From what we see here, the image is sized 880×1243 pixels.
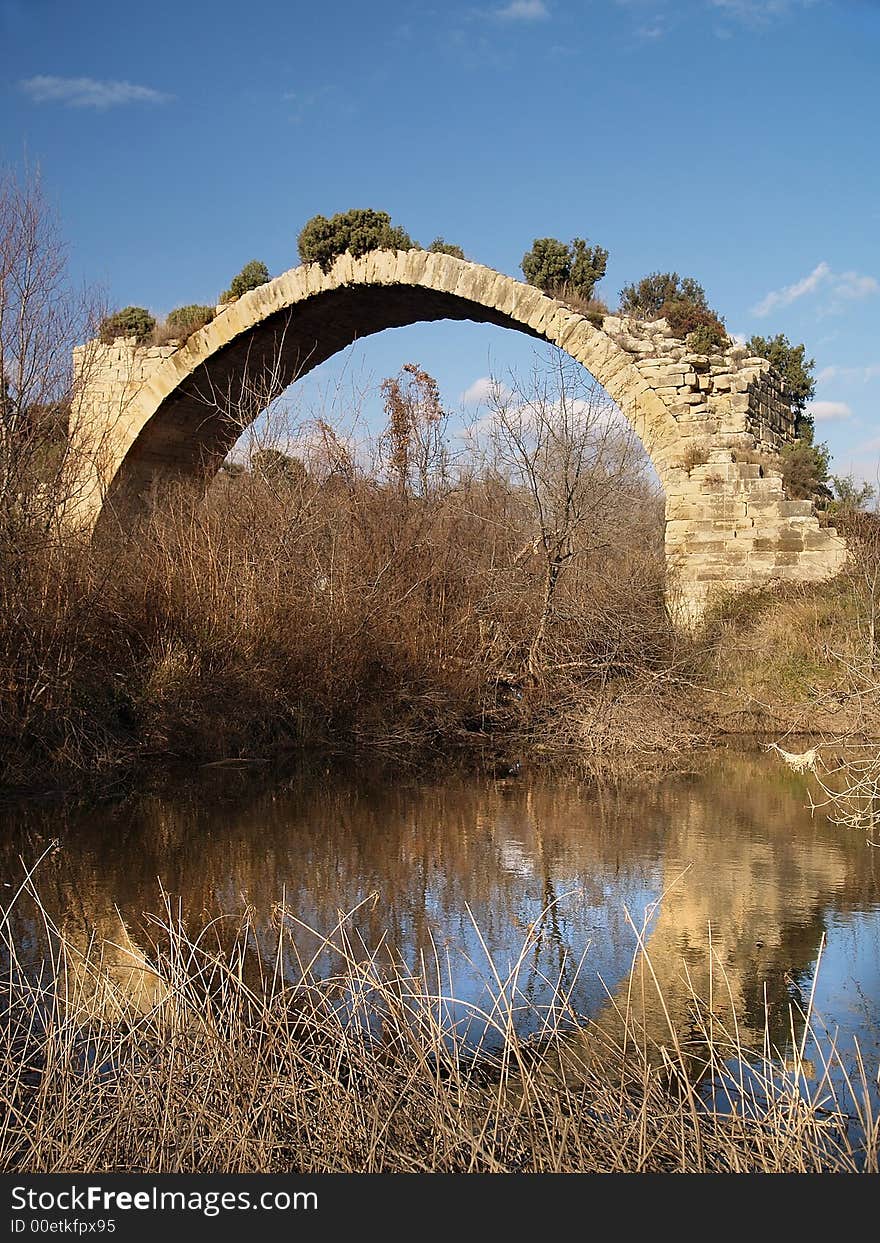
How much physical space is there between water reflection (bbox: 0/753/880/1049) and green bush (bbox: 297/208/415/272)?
28.9ft

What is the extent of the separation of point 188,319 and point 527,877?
13673 mm

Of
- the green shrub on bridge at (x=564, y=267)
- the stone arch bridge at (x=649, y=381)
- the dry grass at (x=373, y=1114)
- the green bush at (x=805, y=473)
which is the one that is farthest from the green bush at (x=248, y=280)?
the dry grass at (x=373, y=1114)

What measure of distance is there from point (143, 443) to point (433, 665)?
29.1 feet

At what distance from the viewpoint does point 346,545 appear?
11.7m

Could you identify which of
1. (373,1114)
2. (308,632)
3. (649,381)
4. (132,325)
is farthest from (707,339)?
(373,1114)

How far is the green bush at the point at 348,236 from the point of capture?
15.7 metres

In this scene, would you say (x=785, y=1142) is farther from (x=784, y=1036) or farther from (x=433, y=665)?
(x=433, y=665)

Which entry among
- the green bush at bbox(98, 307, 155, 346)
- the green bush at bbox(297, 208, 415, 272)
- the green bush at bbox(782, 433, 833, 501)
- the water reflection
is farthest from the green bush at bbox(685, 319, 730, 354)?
the green bush at bbox(98, 307, 155, 346)

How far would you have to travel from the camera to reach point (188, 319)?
17922 millimetres

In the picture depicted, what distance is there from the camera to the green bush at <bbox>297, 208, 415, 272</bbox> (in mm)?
15656


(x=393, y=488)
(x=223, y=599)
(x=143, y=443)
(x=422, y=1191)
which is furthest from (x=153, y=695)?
(x=143, y=443)

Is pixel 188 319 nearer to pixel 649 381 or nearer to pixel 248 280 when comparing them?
pixel 248 280

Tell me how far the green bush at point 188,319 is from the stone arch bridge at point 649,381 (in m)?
0.21

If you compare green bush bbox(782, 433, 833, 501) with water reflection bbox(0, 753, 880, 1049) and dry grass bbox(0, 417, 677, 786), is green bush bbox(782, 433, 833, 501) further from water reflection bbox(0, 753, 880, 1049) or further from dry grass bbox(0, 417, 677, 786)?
water reflection bbox(0, 753, 880, 1049)
